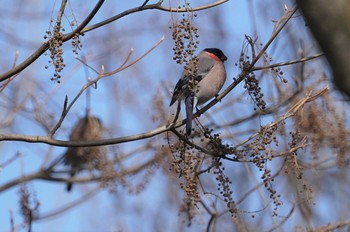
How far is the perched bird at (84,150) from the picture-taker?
496cm

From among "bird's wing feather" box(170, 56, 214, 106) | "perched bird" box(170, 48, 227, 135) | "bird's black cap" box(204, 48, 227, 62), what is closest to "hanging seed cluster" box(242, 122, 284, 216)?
"perched bird" box(170, 48, 227, 135)

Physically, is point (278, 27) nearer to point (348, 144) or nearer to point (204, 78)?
point (204, 78)

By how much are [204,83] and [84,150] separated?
5.81 ft

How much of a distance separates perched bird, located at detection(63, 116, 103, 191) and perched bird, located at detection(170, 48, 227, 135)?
4.07 feet

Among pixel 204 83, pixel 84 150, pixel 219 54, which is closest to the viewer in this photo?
pixel 204 83

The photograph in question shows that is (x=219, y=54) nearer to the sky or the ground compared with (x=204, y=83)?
nearer to the sky

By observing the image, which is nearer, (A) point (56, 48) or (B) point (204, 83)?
(A) point (56, 48)

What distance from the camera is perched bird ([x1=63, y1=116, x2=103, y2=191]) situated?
4.96m

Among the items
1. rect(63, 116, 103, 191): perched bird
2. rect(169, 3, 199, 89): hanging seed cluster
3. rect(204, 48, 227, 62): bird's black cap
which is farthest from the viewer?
rect(63, 116, 103, 191): perched bird

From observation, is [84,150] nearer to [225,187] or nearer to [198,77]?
[198,77]

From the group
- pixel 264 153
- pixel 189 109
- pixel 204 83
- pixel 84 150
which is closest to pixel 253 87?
pixel 264 153

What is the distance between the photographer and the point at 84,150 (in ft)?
16.8

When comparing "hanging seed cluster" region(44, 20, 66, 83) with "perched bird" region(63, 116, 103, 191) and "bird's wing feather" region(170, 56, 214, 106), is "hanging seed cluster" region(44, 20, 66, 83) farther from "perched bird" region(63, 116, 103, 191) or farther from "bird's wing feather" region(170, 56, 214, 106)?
"perched bird" region(63, 116, 103, 191)

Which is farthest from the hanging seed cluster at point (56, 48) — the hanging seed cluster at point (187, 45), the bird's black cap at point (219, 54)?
the bird's black cap at point (219, 54)
